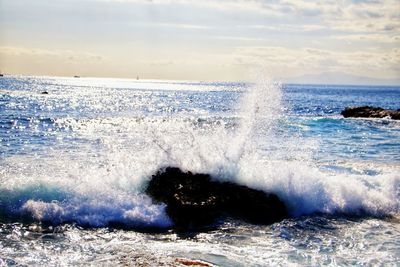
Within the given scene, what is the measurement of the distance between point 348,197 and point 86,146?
15.2 metres

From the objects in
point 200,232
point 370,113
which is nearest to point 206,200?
point 200,232

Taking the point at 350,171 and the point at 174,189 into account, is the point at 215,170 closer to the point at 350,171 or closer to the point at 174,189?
the point at 174,189

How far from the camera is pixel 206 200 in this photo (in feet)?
39.9

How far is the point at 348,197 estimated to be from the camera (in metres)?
14.2

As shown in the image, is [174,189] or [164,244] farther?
[174,189]

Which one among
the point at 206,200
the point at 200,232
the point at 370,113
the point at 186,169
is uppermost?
the point at 186,169

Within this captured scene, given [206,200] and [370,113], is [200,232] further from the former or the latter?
[370,113]

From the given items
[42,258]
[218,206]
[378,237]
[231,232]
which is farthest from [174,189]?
[378,237]

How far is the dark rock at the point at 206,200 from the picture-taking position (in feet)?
38.1

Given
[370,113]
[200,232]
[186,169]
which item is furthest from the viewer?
[370,113]

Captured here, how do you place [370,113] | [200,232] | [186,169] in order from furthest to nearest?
[370,113] < [186,169] < [200,232]

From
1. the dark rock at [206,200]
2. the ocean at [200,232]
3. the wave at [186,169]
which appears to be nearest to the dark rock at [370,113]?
the ocean at [200,232]

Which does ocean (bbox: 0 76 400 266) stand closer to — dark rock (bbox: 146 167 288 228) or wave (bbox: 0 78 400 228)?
wave (bbox: 0 78 400 228)

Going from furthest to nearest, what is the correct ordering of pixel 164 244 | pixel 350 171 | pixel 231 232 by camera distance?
pixel 350 171 → pixel 231 232 → pixel 164 244
